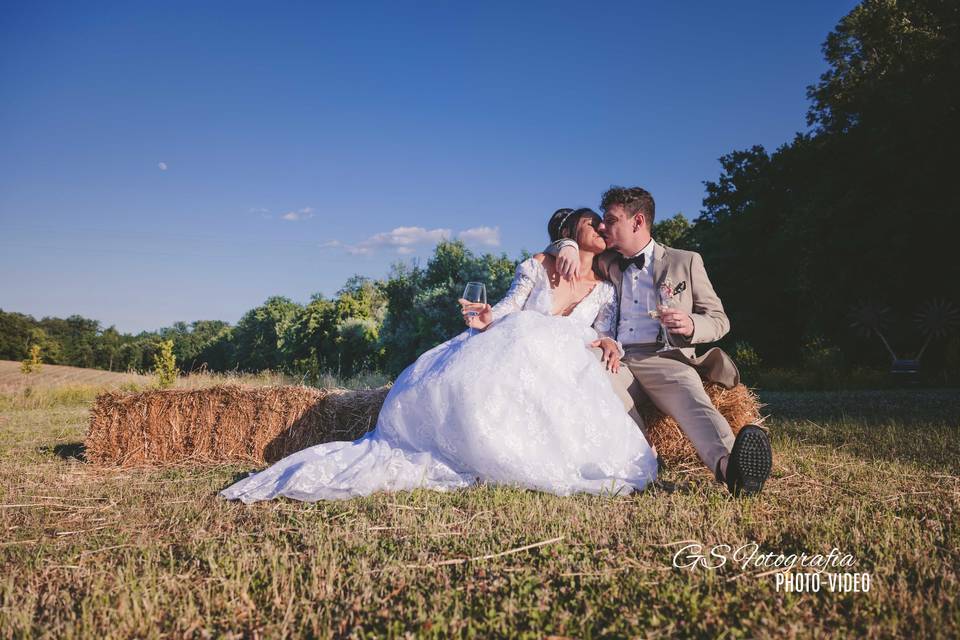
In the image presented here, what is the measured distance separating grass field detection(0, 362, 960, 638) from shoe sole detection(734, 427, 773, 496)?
112mm

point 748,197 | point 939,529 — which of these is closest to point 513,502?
point 939,529

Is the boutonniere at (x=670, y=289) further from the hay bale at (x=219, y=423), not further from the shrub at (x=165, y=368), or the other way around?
the shrub at (x=165, y=368)

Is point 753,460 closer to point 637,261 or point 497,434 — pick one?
point 497,434

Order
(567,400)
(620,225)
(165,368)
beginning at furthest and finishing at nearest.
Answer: (165,368) < (620,225) < (567,400)

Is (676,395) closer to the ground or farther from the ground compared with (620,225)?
closer to the ground

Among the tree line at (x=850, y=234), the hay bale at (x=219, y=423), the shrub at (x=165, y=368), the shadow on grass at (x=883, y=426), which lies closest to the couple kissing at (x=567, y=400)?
the hay bale at (x=219, y=423)

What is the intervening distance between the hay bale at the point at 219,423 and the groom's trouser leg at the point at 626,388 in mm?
2957

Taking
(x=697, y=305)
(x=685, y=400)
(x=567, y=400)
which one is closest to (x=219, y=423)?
(x=567, y=400)

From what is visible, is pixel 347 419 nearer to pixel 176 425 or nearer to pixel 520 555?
pixel 176 425

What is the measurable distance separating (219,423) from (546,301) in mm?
4032

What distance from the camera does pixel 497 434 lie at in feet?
13.3

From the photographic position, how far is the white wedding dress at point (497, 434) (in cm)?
403

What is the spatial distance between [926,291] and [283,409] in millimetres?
19695

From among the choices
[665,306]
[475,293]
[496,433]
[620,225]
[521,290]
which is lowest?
[496,433]
